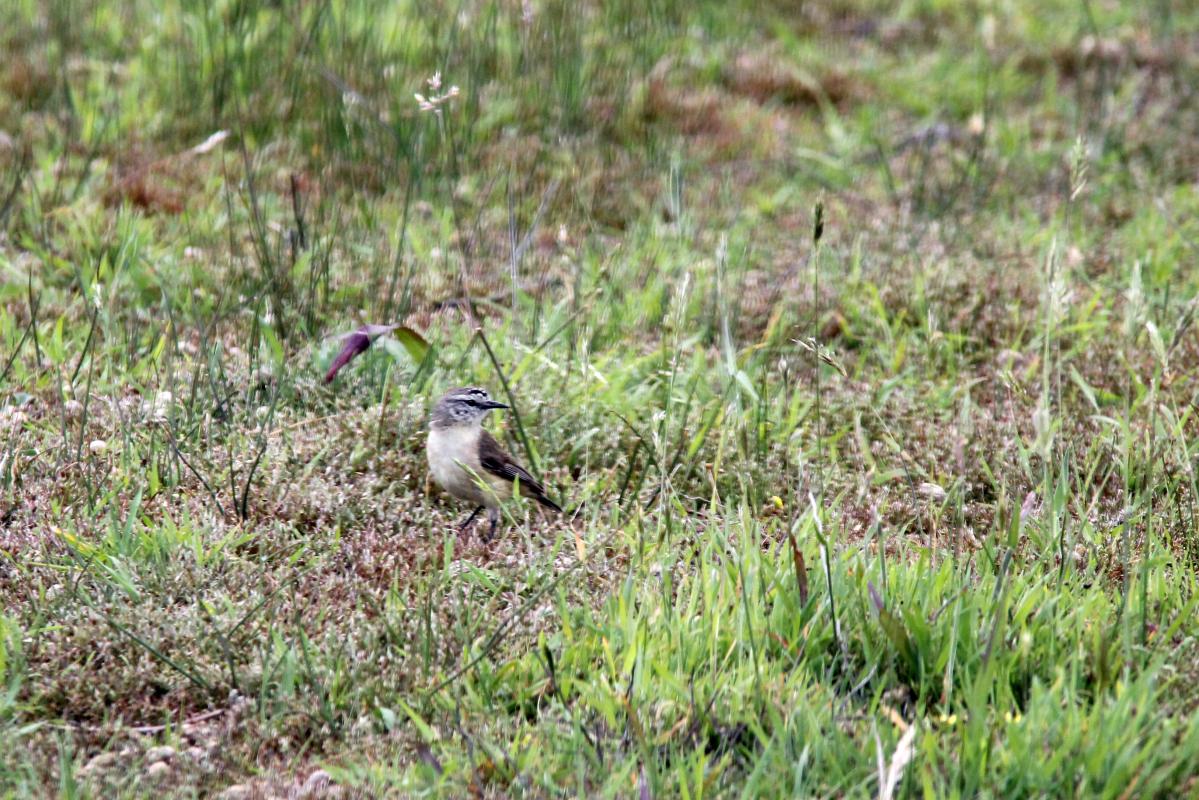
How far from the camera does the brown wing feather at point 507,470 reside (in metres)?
4.46

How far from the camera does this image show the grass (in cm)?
327

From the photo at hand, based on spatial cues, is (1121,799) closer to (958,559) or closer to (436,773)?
(958,559)

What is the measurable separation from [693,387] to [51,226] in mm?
3181

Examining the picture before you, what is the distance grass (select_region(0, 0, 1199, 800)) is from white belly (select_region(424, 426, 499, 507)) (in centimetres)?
12

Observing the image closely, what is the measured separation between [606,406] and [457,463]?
2.46ft

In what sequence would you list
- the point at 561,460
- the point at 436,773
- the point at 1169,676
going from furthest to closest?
the point at 561,460
the point at 1169,676
the point at 436,773

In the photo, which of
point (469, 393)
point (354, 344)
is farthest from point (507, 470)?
point (354, 344)

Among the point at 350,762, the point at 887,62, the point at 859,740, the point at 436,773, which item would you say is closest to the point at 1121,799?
the point at 859,740

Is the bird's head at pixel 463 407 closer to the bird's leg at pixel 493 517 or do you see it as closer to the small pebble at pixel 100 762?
the bird's leg at pixel 493 517

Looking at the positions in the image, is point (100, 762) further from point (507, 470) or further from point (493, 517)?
point (507, 470)

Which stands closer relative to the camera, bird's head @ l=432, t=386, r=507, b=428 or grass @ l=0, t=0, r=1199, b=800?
grass @ l=0, t=0, r=1199, b=800

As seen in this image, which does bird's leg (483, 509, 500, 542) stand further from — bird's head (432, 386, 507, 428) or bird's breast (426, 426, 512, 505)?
bird's head (432, 386, 507, 428)

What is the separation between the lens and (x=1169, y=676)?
11.1ft

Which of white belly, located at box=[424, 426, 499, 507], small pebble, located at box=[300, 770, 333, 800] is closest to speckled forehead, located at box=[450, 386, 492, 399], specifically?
white belly, located at box=[424, 426, 499, 507]
